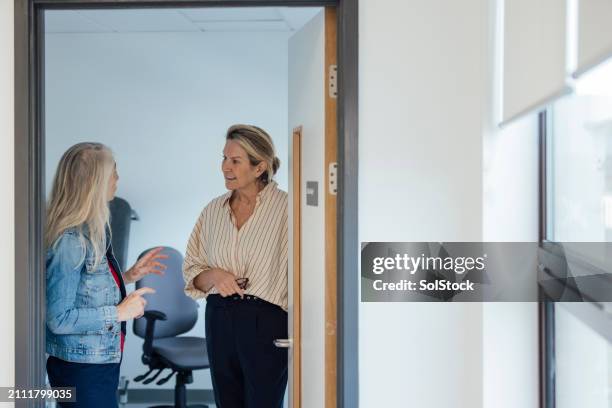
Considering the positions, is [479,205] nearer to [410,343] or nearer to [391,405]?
[410,343]

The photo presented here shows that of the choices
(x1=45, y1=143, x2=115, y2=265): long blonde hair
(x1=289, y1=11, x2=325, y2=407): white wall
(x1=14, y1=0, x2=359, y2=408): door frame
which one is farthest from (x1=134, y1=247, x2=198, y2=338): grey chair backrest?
(x1=14, y1=0, x2=359, y2=408): door frame

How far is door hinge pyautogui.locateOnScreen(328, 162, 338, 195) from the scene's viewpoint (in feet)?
7.27

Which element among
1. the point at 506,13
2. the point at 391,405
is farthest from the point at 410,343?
the point at 506,13

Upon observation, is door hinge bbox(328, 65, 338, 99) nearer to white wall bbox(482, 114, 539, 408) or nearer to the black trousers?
white wall bbox(482, 114, 539, 408)

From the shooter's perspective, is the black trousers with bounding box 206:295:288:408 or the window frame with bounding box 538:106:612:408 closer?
the window frame with bounding box 538:106:612:408

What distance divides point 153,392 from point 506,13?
3.70 meters

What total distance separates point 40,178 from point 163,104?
9.13 feet

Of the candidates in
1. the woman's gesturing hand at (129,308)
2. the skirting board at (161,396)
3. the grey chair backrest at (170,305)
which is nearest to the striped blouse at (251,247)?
the woman's gesturing hand at (129,308)

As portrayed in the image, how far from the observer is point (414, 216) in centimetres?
215

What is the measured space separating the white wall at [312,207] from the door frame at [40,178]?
0.10 m

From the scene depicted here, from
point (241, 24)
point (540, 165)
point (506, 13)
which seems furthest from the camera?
point (241, 24)

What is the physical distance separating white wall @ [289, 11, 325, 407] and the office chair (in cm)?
198
